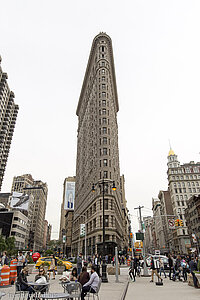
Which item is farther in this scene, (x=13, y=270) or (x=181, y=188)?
(x=181, y=188)

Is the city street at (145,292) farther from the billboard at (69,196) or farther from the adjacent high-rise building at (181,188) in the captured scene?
the adjacent high-rise building at (181,188)

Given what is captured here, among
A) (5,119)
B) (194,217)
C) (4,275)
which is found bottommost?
(4,275)

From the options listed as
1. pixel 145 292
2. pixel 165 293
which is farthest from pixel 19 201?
pixel 165 293

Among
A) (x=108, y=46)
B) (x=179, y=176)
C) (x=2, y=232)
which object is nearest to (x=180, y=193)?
(x=179, y=176)

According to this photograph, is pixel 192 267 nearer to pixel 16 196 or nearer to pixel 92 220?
pixel 92 220

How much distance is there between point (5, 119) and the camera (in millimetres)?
109062

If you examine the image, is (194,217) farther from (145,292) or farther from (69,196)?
(145,292)

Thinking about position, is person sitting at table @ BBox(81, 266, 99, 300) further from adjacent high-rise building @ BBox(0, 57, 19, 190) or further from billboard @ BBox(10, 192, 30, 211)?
adjacent high-rise building @ BBox(0, 57, 19, 190)

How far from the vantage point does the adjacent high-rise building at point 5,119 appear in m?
103

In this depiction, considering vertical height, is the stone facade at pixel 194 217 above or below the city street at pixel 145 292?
above

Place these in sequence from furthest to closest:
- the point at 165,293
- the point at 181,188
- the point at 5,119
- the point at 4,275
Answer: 1. the point at 5,119
2. the point at 181,188
3. the point at 4,275
4. the point at 165,293

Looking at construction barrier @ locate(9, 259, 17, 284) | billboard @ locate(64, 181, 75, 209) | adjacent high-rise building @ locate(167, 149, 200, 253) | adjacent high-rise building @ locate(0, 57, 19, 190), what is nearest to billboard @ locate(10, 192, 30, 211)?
adjacent high-rise building @ locate(0, 57, 19, 190)

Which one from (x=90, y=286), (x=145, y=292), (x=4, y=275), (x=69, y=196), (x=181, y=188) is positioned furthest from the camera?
(x=181, y=188)

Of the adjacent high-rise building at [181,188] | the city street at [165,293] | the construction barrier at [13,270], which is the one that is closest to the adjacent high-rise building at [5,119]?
the adjacent high-rise building at [181,188]
